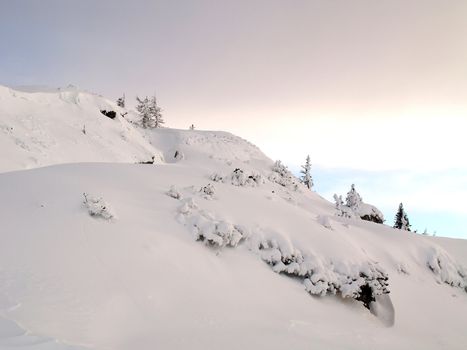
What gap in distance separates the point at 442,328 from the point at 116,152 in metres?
28.5

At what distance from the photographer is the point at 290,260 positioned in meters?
11.8

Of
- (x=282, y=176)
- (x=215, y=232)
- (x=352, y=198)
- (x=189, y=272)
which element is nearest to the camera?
(x=189, y=272)

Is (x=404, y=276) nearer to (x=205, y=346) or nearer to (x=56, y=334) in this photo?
(x=205, y=346)

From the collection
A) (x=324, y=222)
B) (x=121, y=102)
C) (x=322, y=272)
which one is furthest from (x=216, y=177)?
(x=121, y=102)

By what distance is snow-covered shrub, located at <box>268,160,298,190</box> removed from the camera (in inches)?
1426

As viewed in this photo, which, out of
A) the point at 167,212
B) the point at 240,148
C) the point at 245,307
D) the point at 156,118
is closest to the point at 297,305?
the point at 245,307

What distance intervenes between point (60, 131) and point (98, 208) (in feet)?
79.5

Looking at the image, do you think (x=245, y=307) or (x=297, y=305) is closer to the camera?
(x=245, y=307)

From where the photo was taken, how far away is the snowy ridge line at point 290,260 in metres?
11.3

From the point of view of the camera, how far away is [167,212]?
11.9 meters

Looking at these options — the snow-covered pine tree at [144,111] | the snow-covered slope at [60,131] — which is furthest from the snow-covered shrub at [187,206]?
the snow-covered pine tree at [144,111]

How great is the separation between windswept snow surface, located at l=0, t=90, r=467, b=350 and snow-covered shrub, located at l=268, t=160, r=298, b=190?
19.2 m

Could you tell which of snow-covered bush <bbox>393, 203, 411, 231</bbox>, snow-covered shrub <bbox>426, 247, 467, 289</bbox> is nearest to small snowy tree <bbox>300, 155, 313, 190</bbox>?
snow-covered bush <bbox>393, 203, 411, 231</bbox>

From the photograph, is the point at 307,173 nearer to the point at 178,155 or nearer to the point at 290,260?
the point at 178,155
